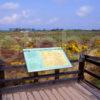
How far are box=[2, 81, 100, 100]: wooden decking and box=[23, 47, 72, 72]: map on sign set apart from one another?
57 cm

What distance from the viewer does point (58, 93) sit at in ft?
15.5

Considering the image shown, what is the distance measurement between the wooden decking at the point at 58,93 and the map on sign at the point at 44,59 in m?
0.57

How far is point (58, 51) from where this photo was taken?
5.38 meters

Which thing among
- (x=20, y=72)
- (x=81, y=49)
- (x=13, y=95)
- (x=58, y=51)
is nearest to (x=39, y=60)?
(x=58, y=51)

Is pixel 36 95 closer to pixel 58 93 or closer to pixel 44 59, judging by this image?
pixel 58 93

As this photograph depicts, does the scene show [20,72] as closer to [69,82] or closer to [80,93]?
[69,82]

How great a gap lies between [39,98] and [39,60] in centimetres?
97

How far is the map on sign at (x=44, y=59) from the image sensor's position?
4791mm

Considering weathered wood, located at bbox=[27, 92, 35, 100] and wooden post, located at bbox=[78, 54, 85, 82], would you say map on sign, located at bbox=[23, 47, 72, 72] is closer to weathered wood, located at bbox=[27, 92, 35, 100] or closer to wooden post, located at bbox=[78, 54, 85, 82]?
wooden post, located at bbox=[78, 54, 85, 82]

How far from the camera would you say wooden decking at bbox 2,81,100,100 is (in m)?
4.50

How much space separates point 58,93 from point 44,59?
3.05ft

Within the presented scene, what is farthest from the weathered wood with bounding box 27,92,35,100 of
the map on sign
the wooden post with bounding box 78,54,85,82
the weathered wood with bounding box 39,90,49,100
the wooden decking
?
the wooden post with bounding box 78,54,85,82

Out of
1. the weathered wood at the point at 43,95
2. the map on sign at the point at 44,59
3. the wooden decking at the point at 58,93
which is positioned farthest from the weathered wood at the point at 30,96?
the map on sign at the point at 44,59

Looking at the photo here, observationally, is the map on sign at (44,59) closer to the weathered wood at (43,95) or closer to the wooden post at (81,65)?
the wooden post at (81,65)
